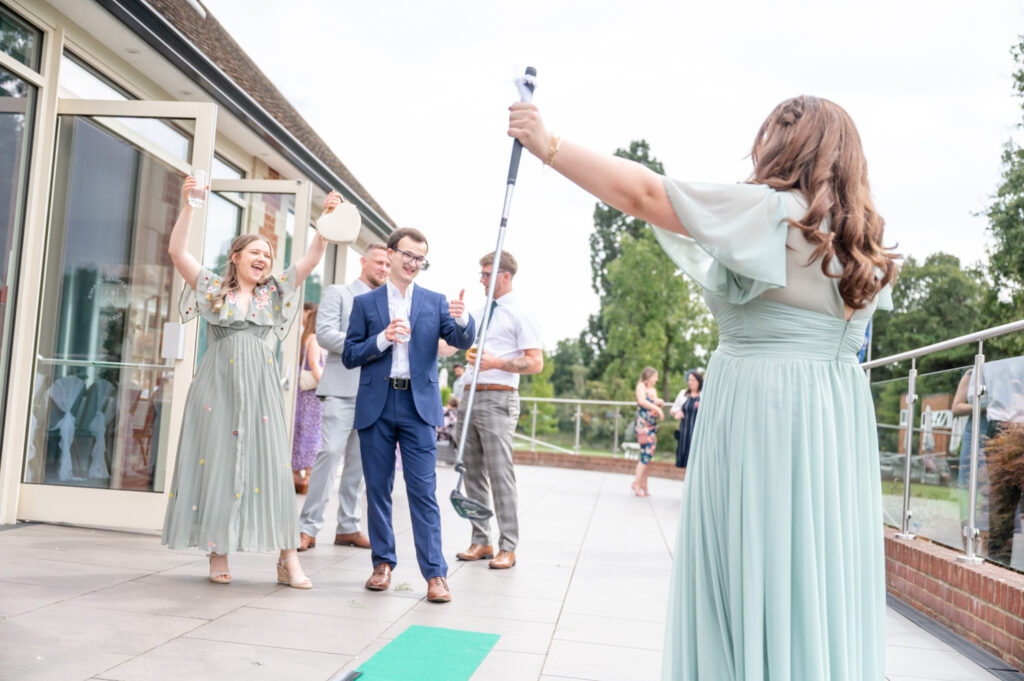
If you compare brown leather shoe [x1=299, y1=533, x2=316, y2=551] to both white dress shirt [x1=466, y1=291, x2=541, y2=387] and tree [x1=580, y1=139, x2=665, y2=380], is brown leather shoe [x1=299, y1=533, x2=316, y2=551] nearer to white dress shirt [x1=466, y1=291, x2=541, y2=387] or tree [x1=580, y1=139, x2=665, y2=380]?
white dress shirt [x1=466, y1=291, x2=541, y2=387]

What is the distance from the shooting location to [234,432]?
4.87 meters

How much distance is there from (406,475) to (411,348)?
660mm

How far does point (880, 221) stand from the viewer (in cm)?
240

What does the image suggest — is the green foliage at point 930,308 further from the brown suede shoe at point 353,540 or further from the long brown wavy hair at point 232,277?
the long brown wavy hair at point 232,277

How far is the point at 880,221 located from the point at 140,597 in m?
3.66

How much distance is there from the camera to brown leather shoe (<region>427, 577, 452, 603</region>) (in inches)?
188

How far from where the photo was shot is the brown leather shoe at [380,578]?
4934 mm

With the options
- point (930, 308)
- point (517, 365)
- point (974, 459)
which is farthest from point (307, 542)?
point (930, 308)

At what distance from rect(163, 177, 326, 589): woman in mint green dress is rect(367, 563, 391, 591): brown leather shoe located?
35 cm

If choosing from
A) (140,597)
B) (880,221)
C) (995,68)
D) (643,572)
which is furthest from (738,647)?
(995,68)

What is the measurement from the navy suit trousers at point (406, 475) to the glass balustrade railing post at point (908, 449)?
3.18m

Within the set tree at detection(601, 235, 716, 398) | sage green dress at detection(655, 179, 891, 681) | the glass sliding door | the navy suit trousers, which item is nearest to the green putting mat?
the navy suit trousers

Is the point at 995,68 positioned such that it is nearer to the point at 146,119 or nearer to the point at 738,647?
the point at 146,119

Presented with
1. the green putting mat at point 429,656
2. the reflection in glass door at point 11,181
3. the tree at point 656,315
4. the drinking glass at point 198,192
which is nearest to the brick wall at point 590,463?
the reflection in glass door at point 11,181
